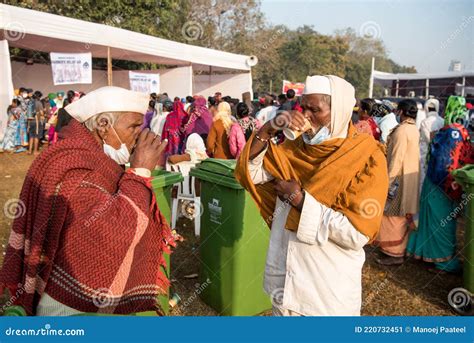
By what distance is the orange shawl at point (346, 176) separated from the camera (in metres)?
1.80

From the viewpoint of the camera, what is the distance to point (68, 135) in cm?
169

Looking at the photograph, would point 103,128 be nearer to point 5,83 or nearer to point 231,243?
point 231,243

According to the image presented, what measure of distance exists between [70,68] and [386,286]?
9651mm

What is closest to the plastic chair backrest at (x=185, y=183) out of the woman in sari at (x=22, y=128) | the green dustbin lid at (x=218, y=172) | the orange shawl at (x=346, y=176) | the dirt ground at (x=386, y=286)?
the dirt ground at (x=386, y=286)

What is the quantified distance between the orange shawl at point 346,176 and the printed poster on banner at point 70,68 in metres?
10.0

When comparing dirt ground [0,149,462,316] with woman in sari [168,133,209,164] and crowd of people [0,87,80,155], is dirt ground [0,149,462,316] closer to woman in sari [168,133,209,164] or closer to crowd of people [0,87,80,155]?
woman in sari [168,133,209,164]

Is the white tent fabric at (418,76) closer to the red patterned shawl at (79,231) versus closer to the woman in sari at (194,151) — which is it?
the woman in sari at (194,151)

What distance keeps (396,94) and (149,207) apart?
92.1 ft

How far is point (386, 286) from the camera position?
4.31 m

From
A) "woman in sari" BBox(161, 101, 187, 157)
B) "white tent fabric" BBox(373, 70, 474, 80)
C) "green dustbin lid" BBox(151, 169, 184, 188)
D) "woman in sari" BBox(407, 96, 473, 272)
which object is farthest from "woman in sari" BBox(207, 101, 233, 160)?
"white tent fabric" BBox(373, 70, 474, 80)

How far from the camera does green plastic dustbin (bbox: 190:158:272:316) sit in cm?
332

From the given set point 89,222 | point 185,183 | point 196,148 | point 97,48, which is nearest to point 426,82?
point 97,48

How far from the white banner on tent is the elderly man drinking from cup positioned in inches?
452

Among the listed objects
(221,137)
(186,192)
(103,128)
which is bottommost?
(186,192)
